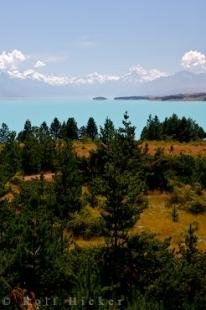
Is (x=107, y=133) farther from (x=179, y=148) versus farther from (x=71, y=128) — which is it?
(x=71, y=128)

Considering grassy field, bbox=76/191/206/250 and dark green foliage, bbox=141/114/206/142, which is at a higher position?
dark green foliage, bbox=141/114/206/142

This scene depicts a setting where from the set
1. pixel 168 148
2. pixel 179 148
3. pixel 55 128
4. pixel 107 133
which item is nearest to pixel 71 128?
pixel 55 128

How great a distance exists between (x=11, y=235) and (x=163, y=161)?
3868cm

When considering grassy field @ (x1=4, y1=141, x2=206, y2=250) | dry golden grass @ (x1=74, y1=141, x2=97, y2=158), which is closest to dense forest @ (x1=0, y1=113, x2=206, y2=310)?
grassy field @ (x1=4, y1=141, x2=206, y2=250)

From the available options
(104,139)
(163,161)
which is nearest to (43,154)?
(104,139)

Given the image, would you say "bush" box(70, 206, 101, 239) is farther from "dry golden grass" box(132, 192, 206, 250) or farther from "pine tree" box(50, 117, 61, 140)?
"pine tree" box(50, 117, 61, 140)

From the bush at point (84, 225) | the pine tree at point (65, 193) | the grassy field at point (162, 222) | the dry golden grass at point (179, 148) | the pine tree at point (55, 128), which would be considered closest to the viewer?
the pine tree at point (65, 193)

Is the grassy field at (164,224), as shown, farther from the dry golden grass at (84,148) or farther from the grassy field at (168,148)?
the grassy field at (168,148)

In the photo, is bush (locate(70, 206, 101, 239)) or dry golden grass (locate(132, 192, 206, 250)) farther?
bush (locate(70, 206, 101, 239))

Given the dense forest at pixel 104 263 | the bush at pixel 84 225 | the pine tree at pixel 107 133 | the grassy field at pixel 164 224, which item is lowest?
the grassy field at pixel 164 224

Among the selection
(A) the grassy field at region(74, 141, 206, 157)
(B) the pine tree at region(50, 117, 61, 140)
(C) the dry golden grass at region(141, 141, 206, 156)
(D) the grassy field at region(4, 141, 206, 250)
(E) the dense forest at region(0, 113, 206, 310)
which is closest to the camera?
(E) the dense forest at region(0, 113, 206, 310)

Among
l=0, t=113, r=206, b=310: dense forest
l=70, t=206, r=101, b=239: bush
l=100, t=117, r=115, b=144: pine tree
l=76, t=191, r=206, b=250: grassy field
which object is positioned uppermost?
l=100, t=117, r=115, b=144: pine tree

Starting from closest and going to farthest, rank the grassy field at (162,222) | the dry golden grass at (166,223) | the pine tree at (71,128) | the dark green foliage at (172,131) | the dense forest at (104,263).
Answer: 1. the dense forest at (104,263)
2. the grassy field at (162,222)
3. the dry golden grass at (166,223)
4. the dark green foliage at (172,131)
5. the pine tree at (71,128)

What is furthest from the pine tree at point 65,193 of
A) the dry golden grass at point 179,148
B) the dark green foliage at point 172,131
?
the dark green foliage at point 172,131
